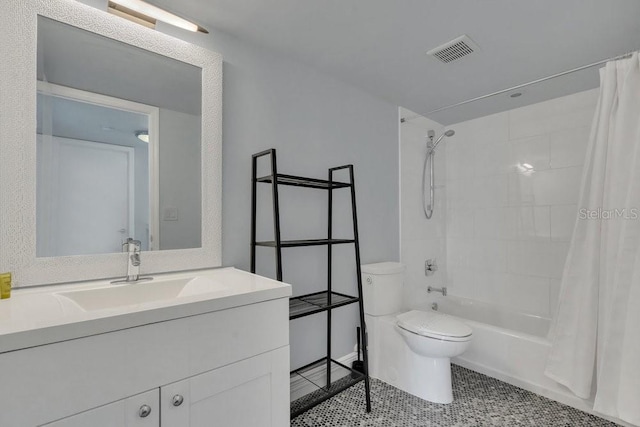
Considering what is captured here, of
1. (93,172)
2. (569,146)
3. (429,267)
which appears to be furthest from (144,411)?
(569,146)

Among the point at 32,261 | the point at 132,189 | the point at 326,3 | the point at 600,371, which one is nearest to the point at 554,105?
the point at 600,371

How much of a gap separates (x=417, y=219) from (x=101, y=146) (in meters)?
2.41

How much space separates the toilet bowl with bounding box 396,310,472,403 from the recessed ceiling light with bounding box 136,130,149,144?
5.84 ft

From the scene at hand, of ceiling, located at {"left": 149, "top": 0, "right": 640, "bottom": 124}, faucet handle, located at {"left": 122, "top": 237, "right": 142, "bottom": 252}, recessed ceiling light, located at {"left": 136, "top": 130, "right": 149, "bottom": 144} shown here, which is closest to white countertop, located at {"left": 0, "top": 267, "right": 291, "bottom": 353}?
faucet handle, located at {"left": 122, "top": 237, "right": 142, "bottom": 252}

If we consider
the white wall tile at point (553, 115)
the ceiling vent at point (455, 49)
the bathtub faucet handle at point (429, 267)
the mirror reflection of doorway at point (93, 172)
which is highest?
the ceiling vent at point (455, 49)

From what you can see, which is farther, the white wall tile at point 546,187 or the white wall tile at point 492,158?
the white wall tile at point 492,158

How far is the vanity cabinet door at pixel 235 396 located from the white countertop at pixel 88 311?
0.22 m

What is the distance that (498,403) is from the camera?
6.06ft

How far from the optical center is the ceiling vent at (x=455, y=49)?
176 cm

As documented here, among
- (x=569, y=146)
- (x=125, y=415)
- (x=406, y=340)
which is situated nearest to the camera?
(x=125, y=415)

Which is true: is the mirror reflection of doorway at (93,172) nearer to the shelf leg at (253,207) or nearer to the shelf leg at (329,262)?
the shelf leg at (253,207)

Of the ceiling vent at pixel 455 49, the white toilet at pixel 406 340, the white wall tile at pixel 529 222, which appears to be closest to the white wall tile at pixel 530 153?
the white wall tile at pixel 529 222

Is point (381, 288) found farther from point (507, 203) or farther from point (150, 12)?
point (150, 12)

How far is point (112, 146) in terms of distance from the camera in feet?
4.47
